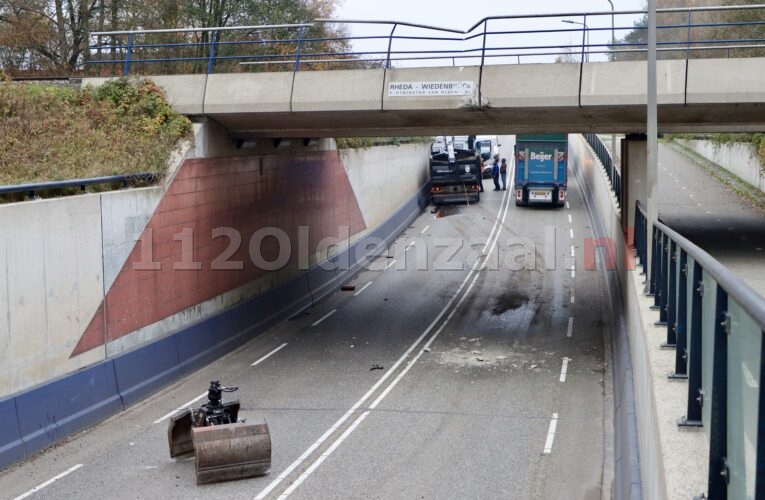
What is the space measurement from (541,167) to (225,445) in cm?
3440

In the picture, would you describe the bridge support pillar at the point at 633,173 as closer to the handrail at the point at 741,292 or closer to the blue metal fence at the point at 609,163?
the blue metal fence at the point at 609,163

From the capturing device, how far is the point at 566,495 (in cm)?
1247

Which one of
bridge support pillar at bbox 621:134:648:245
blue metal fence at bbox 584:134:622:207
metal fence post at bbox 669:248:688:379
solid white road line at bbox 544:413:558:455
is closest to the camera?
metal fence post at bbox 669:248:688:379

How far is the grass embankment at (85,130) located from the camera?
18.4 metres

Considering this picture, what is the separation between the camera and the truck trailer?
4450 centimetres

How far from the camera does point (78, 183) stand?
54.3ft

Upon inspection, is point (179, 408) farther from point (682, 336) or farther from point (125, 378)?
point (682, 336)

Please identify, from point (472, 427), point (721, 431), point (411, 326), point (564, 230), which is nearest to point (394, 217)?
point (564, 230)

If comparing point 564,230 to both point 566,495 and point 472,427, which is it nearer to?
point 472,427

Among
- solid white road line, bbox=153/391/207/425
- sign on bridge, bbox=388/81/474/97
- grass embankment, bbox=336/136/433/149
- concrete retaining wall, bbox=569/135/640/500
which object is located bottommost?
solid white road line, bbox=153/391/207/425

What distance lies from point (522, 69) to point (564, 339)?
24.1 feet

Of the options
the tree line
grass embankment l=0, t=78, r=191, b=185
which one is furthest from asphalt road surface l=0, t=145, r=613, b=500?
the tree line

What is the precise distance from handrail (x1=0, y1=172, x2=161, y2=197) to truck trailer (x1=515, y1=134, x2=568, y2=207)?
27910 millimetres

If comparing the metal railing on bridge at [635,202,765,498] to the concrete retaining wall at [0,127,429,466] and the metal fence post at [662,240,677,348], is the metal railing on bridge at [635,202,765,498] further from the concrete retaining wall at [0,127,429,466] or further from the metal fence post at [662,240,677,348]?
the concrete retaining wall at [0,127,429,466]
